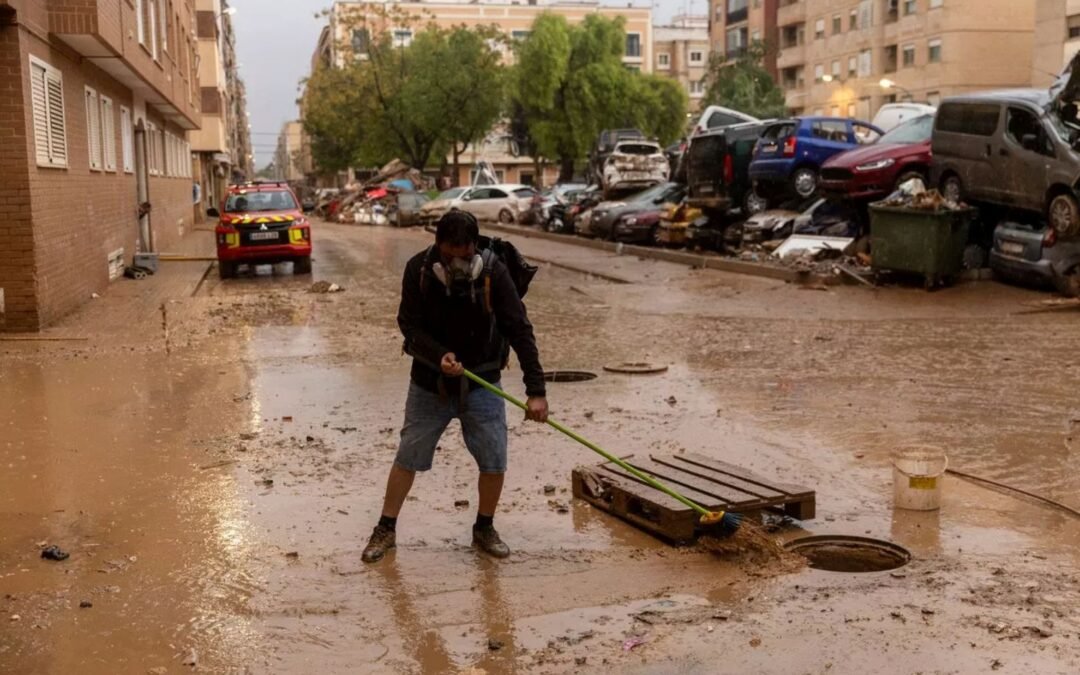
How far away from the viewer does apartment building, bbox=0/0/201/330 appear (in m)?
12.5

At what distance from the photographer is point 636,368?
10.5 m

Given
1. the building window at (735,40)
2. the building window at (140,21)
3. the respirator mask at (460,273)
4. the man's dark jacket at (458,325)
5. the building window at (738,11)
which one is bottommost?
the man's dark jacket at (458,325)

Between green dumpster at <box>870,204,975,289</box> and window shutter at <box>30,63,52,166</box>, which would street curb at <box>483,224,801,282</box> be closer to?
green dumpster at <box>870,204,975,289</box>

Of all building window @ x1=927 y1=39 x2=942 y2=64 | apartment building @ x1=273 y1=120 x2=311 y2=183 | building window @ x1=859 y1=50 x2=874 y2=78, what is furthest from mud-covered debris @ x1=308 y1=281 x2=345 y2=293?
apartment building @ x1=273 y1=120 x2=311 y2=183

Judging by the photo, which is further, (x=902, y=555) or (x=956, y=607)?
(x=902, y=555)

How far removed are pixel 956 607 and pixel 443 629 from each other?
2099 mm

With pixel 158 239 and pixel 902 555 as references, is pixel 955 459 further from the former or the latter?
pixel 158 239

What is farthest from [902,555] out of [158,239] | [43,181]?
[158,239]

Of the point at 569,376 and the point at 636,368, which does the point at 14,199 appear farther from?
the point at 636,368

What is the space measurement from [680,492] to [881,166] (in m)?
13.9

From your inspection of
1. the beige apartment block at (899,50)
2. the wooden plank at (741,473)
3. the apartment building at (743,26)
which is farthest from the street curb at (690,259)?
the apartment building at (743,26)

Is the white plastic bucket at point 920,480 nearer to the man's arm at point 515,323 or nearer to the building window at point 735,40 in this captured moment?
the man's arm at point 515,323

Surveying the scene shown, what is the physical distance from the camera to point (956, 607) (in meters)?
4.55

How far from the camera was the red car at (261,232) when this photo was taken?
20750 mm
